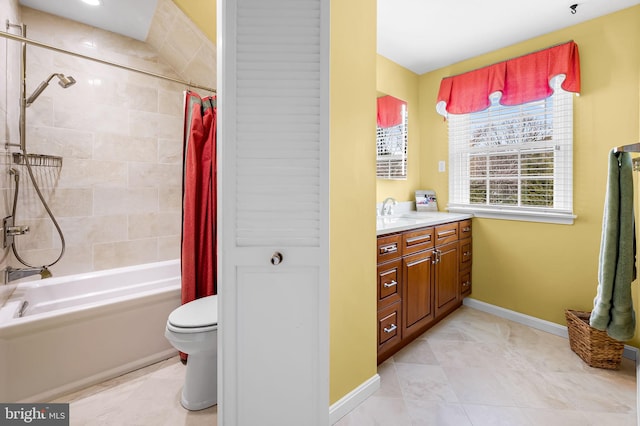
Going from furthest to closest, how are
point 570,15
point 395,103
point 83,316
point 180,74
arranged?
point 395,103 < point 180,74 < point 570,15 < point 83,316

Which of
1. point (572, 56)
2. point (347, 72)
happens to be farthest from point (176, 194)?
point (572, 56)

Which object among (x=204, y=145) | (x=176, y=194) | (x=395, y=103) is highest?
(x=395, y=103)

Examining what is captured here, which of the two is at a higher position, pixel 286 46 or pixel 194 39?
pixel 194 39

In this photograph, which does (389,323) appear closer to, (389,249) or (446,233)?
(389,249)

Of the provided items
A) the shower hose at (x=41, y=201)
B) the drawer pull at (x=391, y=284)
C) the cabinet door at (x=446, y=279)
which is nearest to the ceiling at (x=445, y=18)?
the shower hose at (x=41, y=201)

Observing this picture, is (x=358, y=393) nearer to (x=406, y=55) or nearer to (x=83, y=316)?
(x=83, y=316)

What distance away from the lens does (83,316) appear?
5.24 feet

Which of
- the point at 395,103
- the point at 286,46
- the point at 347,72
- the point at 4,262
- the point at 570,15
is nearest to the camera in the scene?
the point at 286,46

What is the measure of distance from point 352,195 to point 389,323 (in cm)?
93

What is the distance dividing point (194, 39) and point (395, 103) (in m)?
1.83

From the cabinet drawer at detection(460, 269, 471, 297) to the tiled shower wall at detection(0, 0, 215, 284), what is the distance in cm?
271

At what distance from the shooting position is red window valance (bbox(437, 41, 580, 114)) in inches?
83.9

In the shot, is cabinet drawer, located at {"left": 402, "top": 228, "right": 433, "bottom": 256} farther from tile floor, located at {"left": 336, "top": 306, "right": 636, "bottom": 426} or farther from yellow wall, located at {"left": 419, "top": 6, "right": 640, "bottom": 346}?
yellow wall, located at {"left": 419, "top": 6, "right": 640, "bottom": 346}

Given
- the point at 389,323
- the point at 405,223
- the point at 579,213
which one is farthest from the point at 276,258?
the point at 579,213
